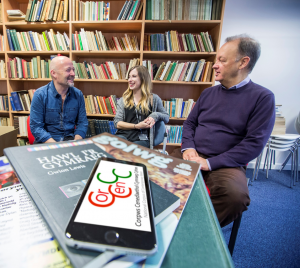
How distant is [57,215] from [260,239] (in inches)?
66.5

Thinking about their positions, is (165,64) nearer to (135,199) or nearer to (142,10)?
(142,10)

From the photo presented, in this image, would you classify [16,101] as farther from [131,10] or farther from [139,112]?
[131,10]

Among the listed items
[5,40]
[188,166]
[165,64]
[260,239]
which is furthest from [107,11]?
[260,239]

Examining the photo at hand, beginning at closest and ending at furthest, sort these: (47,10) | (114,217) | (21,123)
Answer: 1. (114,217)
2. (47,10)
3. (21,123)

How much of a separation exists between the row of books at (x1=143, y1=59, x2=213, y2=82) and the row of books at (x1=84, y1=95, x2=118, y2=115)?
2.35 feet

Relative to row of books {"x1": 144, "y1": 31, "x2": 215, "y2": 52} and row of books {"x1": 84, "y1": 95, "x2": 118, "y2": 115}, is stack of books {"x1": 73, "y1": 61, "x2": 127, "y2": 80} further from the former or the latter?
row of books {"x1": 144, "y1": 31, "x2": 215, "y2": 52}

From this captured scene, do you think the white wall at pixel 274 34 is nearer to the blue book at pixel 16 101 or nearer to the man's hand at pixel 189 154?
the man's hand at pixel 189 154

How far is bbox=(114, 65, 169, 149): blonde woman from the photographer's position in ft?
5.75

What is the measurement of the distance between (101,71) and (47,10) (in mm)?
1053

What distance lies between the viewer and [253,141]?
3.35 ft

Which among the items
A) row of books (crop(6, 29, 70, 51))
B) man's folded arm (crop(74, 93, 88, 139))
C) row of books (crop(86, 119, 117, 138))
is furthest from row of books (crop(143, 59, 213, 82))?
row of books (crop(6, 29, 70, 51))

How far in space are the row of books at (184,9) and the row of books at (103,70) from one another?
654 mm

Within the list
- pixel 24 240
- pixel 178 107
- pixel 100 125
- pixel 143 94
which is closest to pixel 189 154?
pixel 24 240

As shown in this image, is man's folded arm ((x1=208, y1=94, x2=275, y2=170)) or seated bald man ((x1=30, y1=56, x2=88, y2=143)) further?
seated bald man ((x1=30, y1=56, x2=88, y2=143))
